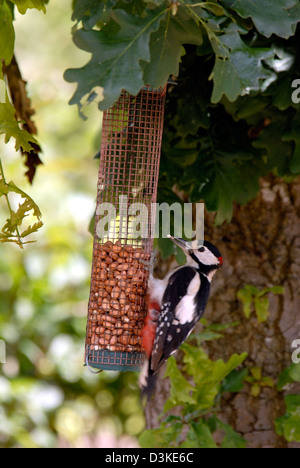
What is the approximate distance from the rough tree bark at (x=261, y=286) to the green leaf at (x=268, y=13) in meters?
1.71

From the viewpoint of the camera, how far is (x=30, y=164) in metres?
3.11

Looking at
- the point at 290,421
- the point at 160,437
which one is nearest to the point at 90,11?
the point at 160,437

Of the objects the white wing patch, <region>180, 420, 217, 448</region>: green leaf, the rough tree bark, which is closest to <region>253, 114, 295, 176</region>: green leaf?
the white wing patch

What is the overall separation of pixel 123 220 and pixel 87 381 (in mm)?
3395

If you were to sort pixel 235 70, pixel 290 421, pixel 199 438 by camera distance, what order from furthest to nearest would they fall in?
pixel 290 421 → pixel 199 438 → pixel 235 70

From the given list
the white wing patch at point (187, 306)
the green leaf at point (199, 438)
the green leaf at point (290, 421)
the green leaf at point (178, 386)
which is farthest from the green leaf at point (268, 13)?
the green leaf at point (290, 421)

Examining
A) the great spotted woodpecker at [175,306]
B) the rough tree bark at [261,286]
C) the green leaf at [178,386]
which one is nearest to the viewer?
the great spotted woodpecker at [175,306]

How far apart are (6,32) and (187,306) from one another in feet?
4.49

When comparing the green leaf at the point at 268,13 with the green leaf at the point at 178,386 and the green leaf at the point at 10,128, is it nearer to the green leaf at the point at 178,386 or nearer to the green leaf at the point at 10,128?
the green leaf at the point at 10,128

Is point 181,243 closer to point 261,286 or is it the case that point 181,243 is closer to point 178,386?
point 178,386

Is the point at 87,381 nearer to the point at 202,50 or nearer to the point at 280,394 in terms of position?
the point at 280,394

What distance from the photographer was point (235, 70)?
79.0 inches

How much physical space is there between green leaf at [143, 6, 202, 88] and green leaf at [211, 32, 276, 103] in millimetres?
116

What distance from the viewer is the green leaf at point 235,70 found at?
200 cm
